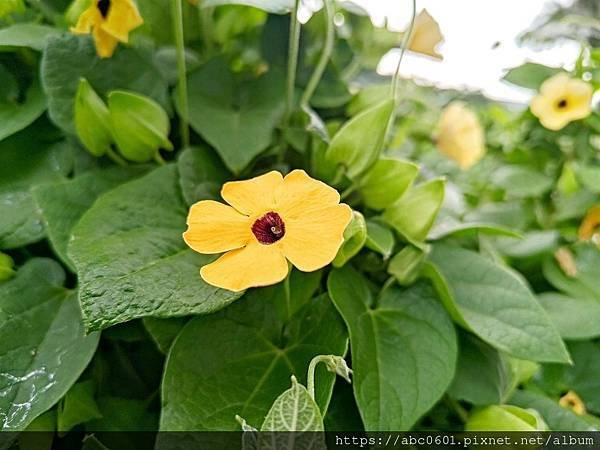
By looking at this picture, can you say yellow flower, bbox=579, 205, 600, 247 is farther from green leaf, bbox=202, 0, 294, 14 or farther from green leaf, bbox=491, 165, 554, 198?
green leaf, bbox=202, 0, 294, 14

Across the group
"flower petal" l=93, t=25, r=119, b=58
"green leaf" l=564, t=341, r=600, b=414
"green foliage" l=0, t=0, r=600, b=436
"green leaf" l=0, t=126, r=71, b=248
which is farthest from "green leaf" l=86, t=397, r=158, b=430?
"green leaf" l=564, t=341, r=600, b=414

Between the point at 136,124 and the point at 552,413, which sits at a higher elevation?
the point at 136,124

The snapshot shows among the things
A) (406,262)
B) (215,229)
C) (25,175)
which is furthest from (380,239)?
(25,175)

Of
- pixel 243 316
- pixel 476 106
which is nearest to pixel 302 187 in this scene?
pixel 243 316

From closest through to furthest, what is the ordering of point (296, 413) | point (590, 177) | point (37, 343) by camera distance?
point (296, 413) < point (37, 343) < point (590, 177)

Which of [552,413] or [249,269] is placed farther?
[552,413]

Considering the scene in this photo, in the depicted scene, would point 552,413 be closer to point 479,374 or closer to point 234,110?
point 479,374
